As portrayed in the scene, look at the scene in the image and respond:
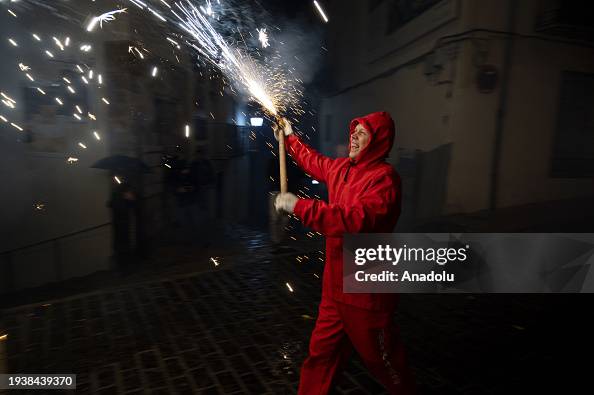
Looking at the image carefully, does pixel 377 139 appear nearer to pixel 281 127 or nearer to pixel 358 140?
pixel 358 140

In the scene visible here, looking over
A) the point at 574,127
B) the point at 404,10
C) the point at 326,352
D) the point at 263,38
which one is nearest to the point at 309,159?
the point at 326,352

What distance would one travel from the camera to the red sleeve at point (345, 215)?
2.30 meters

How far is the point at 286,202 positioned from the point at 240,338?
2203 mm

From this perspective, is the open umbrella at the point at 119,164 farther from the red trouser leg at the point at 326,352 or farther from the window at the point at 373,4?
the window at the point at 373,4

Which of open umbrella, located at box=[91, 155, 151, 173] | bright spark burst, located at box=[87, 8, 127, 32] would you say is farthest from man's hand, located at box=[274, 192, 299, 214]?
bright spark burst, located at box=[87, 8, 127, 32]

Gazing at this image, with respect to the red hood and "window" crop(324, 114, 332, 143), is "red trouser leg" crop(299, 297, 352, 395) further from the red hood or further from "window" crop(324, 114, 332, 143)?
"window" crop(324, 114, 332, 143)

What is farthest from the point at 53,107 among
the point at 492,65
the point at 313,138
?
the point at 313,138

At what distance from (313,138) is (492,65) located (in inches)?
578

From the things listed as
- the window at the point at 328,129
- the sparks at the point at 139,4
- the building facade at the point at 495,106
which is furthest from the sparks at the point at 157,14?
the window at the point at 328,129

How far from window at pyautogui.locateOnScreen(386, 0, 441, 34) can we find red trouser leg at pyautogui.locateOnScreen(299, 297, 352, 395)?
31.0ft

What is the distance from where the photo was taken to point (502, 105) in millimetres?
9062

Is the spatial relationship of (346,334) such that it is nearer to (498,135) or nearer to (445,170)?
(445,170)

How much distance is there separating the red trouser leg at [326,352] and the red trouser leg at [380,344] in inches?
4.7

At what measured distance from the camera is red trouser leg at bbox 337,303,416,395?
243 centimetres
